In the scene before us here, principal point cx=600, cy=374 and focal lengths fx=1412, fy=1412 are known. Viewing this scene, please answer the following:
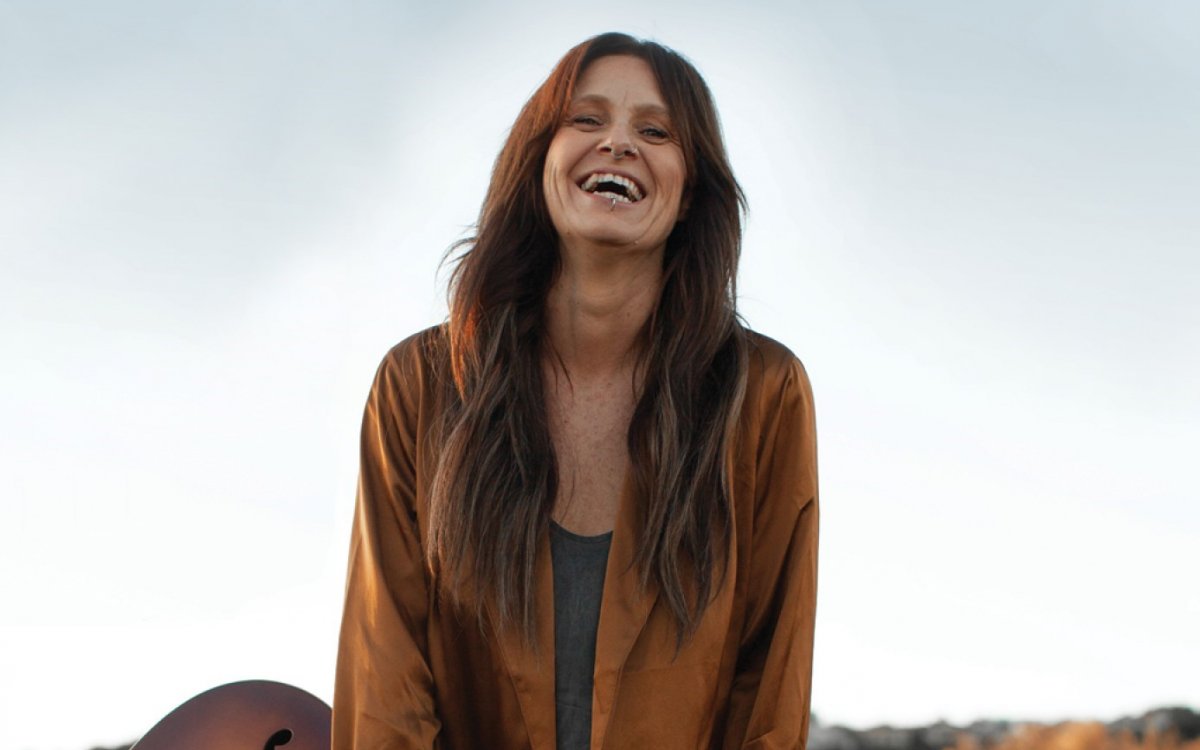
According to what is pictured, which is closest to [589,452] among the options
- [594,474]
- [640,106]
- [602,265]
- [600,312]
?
[594,474]

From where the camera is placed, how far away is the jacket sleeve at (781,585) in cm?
291

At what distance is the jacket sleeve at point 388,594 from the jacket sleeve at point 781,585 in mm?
681

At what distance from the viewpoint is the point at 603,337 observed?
320 cm

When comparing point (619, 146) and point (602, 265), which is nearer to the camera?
point (619, 146)

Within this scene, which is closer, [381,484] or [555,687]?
[555,687]

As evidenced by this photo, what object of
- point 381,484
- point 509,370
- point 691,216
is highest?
point 691,216

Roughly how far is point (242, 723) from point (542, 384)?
1.11 m

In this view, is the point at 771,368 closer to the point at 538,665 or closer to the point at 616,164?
the point at 616,164

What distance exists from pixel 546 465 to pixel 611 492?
0.15m

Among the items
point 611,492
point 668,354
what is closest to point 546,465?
point 611,492

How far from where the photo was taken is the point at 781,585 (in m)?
3.05

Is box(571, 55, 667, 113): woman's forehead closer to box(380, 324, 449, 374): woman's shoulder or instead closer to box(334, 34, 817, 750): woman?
box(334, 34, 817, 750): woman

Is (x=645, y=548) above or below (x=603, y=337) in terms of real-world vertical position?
below

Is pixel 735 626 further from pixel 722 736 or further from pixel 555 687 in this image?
pixel 555 687
